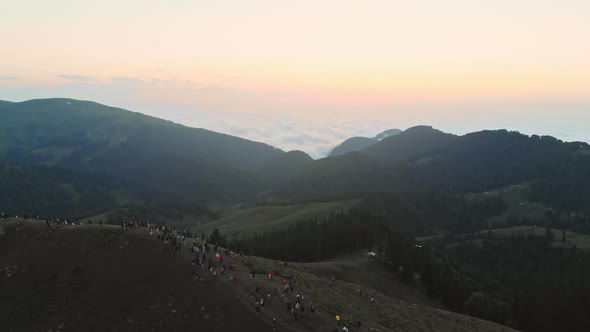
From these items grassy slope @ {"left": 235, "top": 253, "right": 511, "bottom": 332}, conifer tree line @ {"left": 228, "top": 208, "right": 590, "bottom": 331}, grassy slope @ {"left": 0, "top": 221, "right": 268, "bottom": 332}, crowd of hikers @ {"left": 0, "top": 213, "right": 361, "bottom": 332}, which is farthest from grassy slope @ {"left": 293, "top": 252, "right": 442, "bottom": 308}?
grassy slope @ {"left": 0, "top": 221, "right": 268, "bottom": 332}

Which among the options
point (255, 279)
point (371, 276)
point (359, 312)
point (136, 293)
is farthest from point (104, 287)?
point (371, 276)

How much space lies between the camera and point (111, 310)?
170ft

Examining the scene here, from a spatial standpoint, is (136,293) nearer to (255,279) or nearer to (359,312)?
(255,279)

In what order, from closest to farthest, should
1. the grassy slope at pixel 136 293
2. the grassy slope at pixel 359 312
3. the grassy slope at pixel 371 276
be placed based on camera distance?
the grassy slope at pixel 136 293 < the grassy slope at pixel 359 312 < the grassy slope at pixel 371 276

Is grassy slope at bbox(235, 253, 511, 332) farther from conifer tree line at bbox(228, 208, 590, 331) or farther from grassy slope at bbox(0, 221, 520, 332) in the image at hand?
conifer tree line at bbox(228, 208, 590, 331)

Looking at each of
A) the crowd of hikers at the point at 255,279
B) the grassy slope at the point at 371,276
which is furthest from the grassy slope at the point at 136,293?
the grassy slope at the point at 371,276

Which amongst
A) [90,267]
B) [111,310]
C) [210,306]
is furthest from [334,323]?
[90,267]

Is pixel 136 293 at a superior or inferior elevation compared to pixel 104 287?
superior

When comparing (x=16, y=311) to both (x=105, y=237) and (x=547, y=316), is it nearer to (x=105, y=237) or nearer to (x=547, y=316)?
(x=105, y=237)

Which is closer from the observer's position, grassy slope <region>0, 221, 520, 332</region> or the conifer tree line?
grassy slope <region>0, 221, 520, 332</region>

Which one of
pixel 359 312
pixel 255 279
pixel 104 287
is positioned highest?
pixel 255 279

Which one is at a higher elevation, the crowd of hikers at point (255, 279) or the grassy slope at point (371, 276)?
the crowd of hikers at point (255, 279)

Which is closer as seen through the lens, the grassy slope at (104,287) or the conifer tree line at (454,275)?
the grassy slope at (104,287)

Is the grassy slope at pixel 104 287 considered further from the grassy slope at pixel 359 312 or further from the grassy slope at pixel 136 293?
the grassy slope at pixel 359 312
